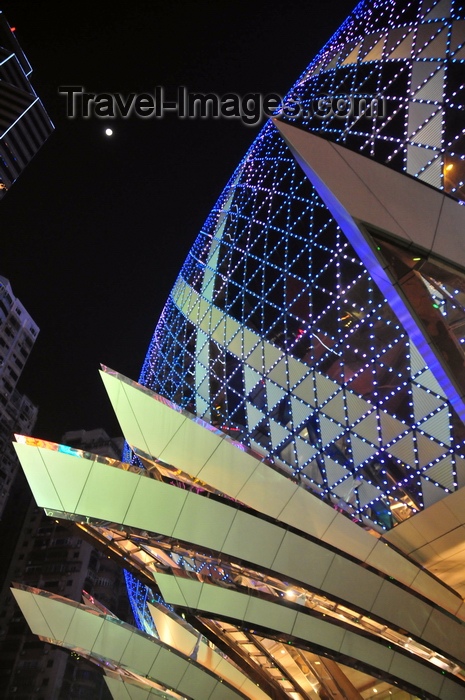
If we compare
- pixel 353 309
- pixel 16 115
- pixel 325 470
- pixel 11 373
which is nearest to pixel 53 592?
pixel 11 373

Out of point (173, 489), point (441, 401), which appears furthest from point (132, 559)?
point (441, 401)

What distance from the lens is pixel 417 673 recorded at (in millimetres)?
12703

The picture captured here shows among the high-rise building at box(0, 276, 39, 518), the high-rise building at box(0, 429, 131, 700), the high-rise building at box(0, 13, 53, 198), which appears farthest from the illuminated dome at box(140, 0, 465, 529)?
the high-rise building at box(0, 13, 53, 198)

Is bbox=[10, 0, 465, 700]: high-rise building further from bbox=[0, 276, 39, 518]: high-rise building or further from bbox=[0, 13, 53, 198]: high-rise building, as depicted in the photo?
bbox=[0, 13, 53, 198]: high-rise building

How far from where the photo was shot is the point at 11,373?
2210 inches

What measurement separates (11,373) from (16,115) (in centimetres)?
2959

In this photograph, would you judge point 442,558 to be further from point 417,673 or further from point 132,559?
point 132,559

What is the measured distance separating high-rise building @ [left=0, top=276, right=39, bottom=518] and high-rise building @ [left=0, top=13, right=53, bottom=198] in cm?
1426

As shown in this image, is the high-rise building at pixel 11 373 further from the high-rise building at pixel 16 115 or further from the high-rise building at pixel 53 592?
the high-rise building at pixel 16 115

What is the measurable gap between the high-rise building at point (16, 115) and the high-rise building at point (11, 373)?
14258mm

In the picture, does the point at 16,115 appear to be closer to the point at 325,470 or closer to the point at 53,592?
the point at 53,592

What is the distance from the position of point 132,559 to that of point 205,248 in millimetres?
12766

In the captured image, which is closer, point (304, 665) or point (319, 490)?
point (319, 490)

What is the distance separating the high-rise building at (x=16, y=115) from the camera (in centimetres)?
5966
